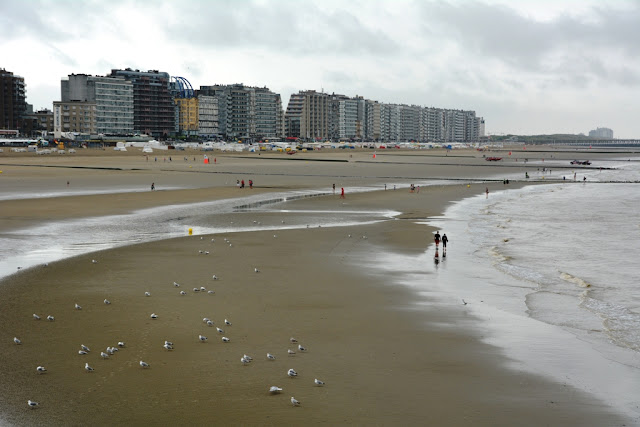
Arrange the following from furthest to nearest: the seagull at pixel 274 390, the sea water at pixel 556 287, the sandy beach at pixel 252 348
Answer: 1. the sea water at pixel 556 287
2. the seagull at pixel 274 390
3. the sandy beach at pixel 252 348

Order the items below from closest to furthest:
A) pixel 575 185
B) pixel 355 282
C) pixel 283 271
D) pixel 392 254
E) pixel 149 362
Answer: pixel 149 362 < pixel 355 282 < pixel 283 271 < pixel 392 254 < pixel 575 185

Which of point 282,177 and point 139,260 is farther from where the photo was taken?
point 282,177

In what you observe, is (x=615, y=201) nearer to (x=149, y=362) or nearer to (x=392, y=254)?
(x=392, y=254)

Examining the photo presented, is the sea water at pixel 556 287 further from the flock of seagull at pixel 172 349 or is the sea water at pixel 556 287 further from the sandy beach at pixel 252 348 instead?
the flock of seagull at pixel 172 349

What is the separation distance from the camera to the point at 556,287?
2136 centimetres

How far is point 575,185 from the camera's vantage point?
2729 inches

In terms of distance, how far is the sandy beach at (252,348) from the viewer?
36.2ft

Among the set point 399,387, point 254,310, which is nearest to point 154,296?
point 254,310

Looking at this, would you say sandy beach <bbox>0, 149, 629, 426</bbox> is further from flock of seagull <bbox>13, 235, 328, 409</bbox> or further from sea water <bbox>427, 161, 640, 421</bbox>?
sea water <bbox>427, 161, 640, 421</bbox>

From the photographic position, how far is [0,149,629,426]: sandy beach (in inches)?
434

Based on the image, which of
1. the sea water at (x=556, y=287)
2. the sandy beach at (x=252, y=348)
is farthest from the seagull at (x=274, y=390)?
the sea water at (x=556, y=287)

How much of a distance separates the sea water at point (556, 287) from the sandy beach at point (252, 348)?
787 millimetres

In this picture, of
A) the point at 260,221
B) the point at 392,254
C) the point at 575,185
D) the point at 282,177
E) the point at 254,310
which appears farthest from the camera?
the point at 282,177

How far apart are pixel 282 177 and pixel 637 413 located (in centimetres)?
6544
